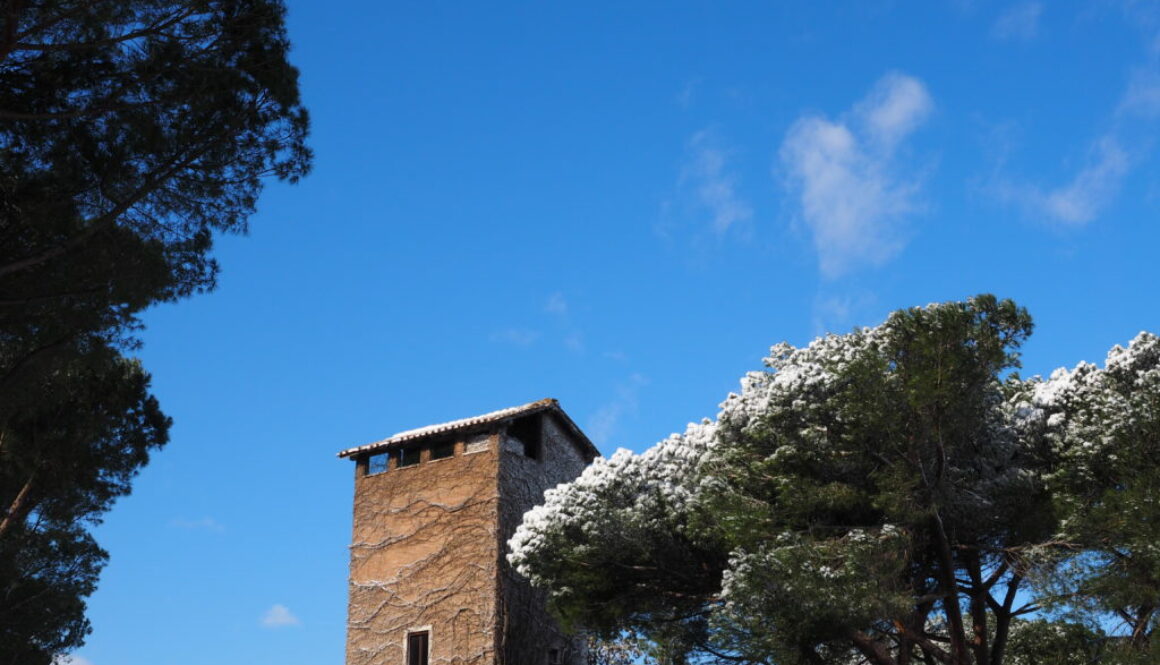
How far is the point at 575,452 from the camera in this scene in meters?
26.1

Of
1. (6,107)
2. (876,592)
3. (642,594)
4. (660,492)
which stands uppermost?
(6,107)

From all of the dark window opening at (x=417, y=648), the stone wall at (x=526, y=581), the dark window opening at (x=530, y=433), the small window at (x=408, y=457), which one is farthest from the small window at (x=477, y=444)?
the dark window opening at (x=417, y=648)

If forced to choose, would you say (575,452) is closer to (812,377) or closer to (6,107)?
(812,377)

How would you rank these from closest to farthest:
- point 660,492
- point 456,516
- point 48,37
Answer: point 48,37
point 660,492
point 456,516

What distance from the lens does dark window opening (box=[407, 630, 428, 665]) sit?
2256cm

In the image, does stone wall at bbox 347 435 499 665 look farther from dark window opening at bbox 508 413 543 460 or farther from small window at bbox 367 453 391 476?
dark window opening at bbox 508 413 543 460

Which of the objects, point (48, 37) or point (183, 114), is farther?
point (183, 114)

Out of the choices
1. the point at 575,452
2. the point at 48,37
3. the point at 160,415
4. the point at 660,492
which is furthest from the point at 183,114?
the point at 575,452

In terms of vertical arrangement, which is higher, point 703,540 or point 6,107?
point 6,107

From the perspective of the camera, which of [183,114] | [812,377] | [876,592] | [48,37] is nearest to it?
[48,37]

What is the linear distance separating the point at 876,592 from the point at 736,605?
195 cm

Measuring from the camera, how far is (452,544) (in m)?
23.0

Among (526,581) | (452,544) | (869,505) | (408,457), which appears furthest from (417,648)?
(869,505)

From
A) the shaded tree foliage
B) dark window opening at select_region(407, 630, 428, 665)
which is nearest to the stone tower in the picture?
dark window opening at select_region(407, 630, 428, 665)
